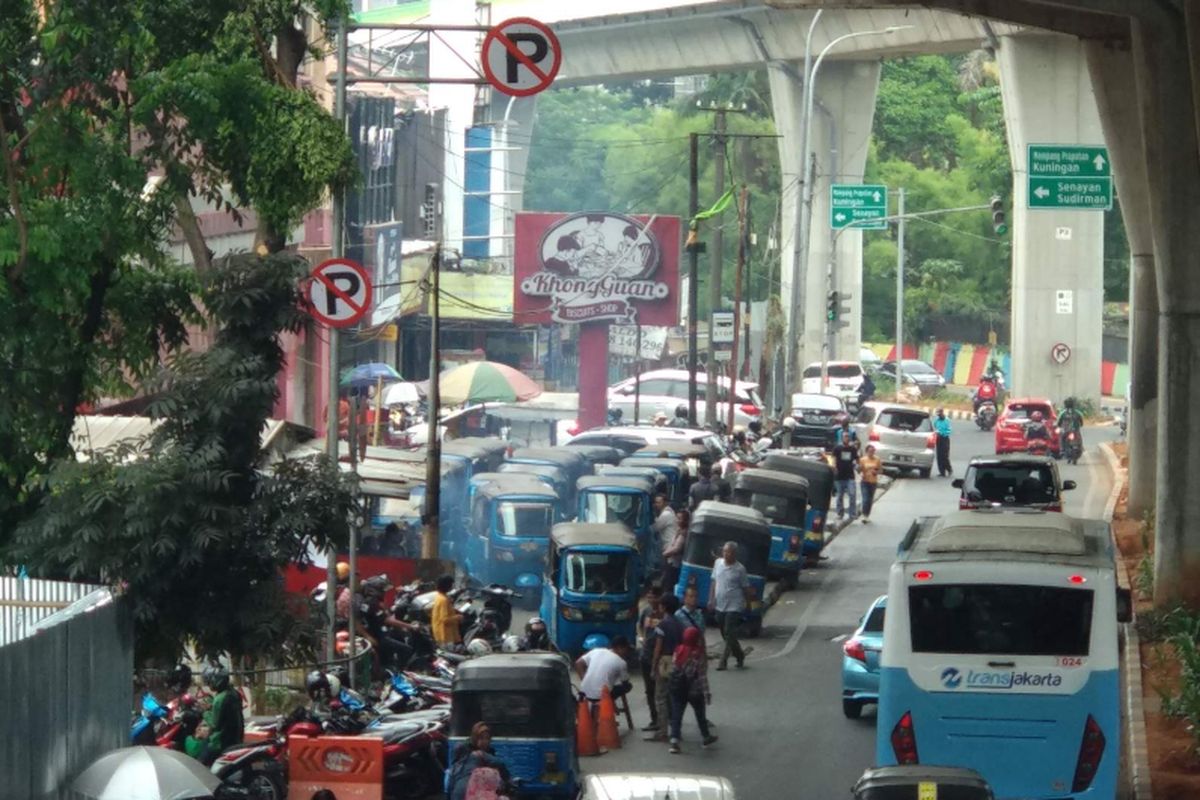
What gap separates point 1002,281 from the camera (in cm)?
8831

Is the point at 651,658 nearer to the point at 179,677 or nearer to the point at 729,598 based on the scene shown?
the point at 729,598

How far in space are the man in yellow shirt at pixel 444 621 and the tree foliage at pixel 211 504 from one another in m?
8.30

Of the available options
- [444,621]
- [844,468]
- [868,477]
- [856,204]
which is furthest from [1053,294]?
[444,621]

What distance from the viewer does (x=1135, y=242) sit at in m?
38.2

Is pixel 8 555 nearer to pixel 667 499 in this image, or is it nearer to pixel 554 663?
pixel 554 663

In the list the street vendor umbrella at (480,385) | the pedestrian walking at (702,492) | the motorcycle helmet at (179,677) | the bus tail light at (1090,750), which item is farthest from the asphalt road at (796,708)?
the street vendor umbrella at (480,385)

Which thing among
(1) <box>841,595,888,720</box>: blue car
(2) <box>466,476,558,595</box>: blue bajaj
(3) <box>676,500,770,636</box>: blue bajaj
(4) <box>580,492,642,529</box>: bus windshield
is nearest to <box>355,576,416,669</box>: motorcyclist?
(1) <box>841,595,888,720</box>: blue car

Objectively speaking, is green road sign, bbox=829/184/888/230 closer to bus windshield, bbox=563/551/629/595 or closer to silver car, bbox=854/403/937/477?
silver car, bbox=854/403/937/477

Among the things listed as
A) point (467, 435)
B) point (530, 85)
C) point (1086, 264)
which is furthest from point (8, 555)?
point (1086, 264)

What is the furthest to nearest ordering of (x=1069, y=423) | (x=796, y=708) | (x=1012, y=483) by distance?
1. (x=1069, y=423)
2. (x=1012, y=483)
3. (x=796, y=708)

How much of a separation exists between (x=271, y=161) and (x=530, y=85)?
2572 mm

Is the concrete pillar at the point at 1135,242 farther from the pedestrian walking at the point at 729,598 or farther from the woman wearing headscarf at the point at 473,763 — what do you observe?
the woman wearing headscarf at the point at 473,763

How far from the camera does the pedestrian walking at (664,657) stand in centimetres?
2116

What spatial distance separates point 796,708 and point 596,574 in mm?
4023
